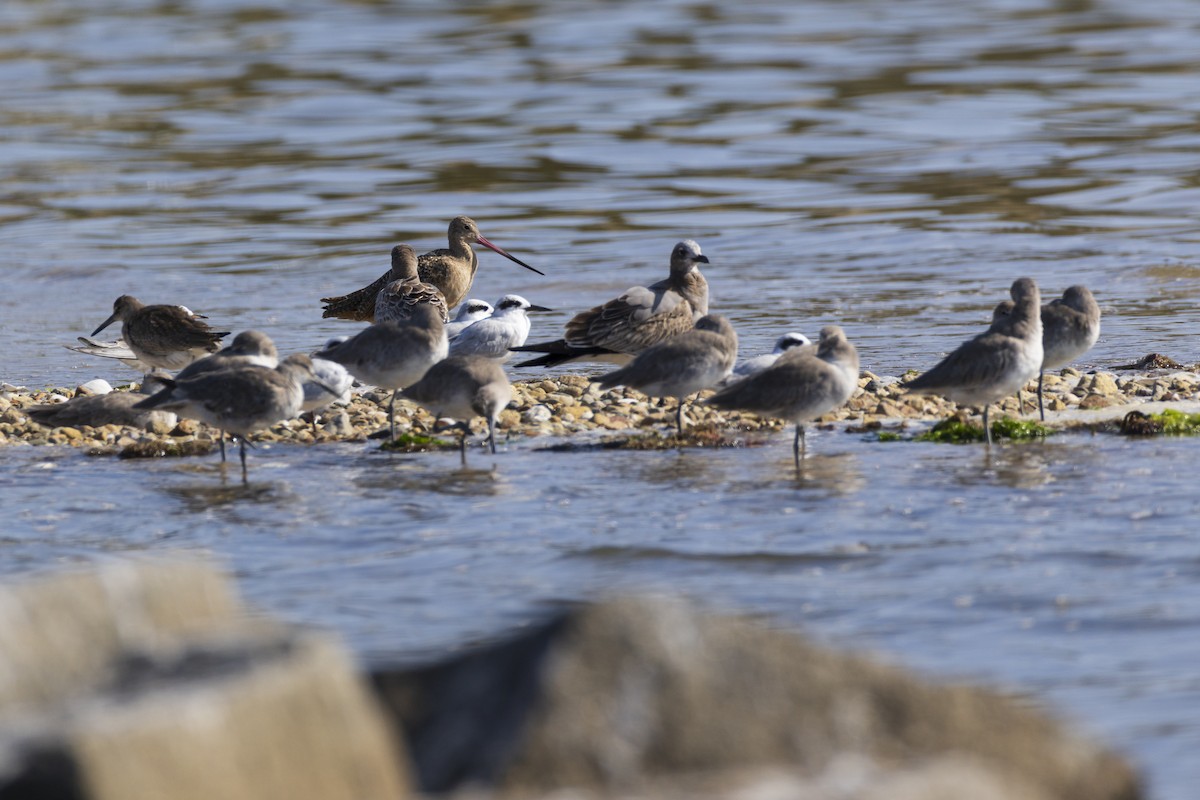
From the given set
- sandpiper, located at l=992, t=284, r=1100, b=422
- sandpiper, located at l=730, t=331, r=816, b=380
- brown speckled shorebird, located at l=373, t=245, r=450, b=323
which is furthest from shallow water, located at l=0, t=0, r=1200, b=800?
brown speckled shorebird, located at l=373, t=245, r=450, b=323

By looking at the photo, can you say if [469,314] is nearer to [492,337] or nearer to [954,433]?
[492,337]

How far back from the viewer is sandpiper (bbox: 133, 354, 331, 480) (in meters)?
10.7

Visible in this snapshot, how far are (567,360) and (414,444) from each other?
2.10 metres

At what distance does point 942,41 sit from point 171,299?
23.9 metres

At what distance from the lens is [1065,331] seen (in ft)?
38.1

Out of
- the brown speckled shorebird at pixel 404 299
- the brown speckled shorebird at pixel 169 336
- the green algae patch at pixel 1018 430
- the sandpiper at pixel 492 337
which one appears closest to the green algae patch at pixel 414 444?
the sandpiper at pixel 492 337

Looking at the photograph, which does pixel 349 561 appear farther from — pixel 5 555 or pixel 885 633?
pixel 885 633

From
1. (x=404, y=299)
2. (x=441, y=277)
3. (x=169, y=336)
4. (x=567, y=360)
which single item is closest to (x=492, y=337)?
A: (x=567, y=360)

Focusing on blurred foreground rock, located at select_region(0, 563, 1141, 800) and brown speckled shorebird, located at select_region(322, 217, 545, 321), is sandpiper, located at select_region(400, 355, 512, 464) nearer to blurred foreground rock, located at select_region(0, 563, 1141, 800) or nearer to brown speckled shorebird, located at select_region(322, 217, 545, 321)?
brown speckled shorebird, located at select_region(322, 217, 545, 321)

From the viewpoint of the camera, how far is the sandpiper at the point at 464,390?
10867 millimetres

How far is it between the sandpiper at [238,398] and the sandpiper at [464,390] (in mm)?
803

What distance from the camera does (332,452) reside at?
1157cm

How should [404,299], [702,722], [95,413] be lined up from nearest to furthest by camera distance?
[702,722], [95,413], [404,299]

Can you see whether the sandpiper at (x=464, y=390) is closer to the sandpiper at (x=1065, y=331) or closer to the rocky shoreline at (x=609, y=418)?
the rocky shoreline at (x=609, y=418)
